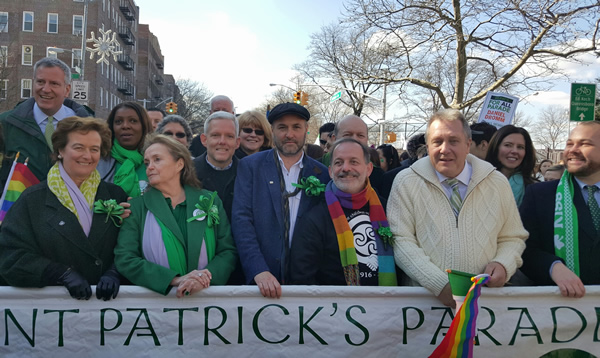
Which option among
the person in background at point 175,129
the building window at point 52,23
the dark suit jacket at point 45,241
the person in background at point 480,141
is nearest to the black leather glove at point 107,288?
the dark suit jacket at point 45,241

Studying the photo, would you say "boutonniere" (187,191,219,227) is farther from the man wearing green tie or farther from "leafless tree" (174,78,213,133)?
"leafless tree" (174,78,213,133)

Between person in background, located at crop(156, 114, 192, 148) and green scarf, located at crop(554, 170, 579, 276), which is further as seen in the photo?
person in background, located at crop(156, 114, 192, 148)

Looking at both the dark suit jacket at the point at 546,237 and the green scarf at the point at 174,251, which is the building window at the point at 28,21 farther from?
the dark suit jacket at the point at 546,237

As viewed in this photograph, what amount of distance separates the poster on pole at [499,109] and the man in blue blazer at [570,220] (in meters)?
4.74

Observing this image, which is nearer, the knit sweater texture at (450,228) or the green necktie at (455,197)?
the knit sweater texture at (450,228)

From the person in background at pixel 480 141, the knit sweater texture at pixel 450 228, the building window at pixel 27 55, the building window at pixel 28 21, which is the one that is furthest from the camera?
the building window at pixel 28 21

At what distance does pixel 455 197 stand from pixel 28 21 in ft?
161

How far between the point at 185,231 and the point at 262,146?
2218mm

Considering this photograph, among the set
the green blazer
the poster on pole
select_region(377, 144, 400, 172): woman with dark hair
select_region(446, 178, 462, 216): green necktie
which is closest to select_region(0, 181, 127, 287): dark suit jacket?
the green blazer

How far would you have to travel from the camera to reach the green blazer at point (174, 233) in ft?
9.63

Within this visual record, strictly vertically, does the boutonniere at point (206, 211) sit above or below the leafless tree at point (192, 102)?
below

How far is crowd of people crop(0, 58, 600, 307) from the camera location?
300 cm

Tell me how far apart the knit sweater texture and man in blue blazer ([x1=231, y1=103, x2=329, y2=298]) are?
0.71m

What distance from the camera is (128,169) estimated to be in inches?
156
